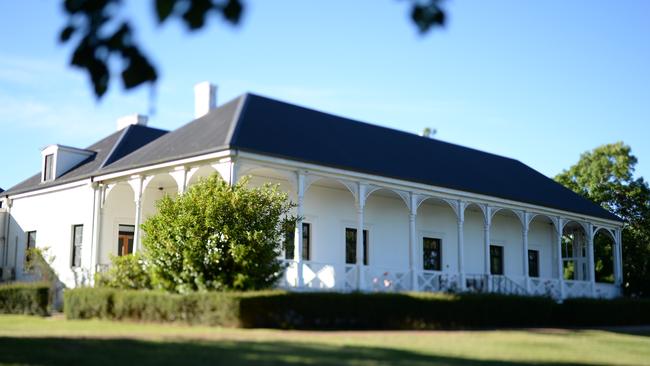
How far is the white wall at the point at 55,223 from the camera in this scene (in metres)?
26.4

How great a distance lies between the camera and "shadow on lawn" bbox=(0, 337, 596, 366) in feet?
35.8

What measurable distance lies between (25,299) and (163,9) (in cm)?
1833

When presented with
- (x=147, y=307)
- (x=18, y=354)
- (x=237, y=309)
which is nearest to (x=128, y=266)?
(x=147, y=307)

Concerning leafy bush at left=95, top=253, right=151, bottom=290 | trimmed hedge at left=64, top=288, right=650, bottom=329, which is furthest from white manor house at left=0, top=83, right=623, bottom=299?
trimmed hedge at left=64, top=288, right=650, bottom=329

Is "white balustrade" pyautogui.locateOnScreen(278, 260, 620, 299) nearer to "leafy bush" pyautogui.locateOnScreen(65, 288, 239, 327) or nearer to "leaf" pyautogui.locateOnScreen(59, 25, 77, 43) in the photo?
"leafy bush" pyautogui.locateOnScreen(65, 288, 239, 327)

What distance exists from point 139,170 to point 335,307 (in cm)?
936

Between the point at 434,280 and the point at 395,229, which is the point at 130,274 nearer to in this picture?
the point at 434,280

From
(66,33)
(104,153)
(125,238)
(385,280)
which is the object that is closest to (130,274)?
(125,238)

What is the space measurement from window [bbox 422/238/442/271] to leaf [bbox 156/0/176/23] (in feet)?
84.3

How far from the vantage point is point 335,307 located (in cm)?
1725

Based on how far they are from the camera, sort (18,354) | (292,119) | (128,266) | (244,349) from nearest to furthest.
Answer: (18,354) < (244,349) < (128,266) < (292,119)

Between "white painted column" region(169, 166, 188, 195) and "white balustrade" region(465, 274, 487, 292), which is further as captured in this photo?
"white balustrade" region(465, 274, 487, 292)

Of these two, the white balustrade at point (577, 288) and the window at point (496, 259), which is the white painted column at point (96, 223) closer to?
the window at point (496, 259)

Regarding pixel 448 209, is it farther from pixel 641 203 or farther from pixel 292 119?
pixel 641 203
